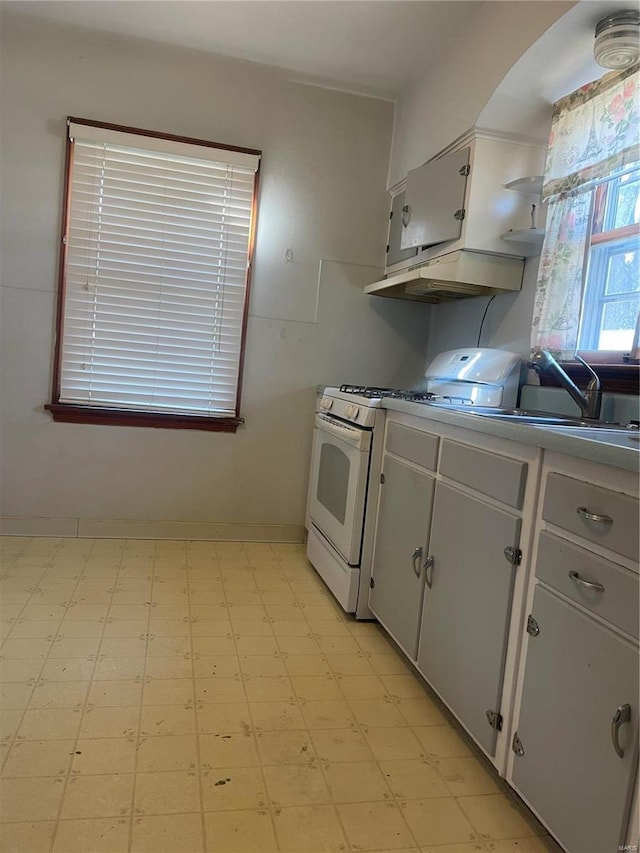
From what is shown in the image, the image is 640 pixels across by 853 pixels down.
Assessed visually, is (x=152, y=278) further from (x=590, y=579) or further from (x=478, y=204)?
(x=590, y=579)

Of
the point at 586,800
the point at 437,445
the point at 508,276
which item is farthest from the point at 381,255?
the point at 586,800

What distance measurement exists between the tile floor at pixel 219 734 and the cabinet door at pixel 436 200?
68.3 inches

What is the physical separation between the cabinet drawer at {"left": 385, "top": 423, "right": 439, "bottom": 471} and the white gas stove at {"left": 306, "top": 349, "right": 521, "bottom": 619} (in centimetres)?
11

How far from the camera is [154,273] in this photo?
320cm

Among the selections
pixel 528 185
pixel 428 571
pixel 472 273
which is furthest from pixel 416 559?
pixel 528 185

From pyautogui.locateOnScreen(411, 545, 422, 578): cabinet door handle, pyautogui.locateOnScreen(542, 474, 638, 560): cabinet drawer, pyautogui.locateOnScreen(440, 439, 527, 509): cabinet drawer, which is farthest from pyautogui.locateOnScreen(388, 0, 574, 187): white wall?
pyautogui.locateOnScreen(411, 545, 422, 578): cabinet door handle

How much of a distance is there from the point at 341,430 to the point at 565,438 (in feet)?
4.72

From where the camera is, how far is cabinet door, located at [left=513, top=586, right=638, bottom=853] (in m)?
1.13

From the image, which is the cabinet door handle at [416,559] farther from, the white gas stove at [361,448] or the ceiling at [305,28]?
the ceiling at [305,28]

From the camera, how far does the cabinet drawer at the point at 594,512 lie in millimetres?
1150

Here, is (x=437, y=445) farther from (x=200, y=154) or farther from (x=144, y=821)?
(x=200, y=154)

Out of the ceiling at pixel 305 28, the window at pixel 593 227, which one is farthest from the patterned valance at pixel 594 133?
the ceiling at pixel 305 28

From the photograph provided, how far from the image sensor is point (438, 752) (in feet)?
5.58

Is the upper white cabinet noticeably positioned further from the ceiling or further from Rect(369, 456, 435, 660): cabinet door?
Rect(369, 456, 435, 660): cabinet door
